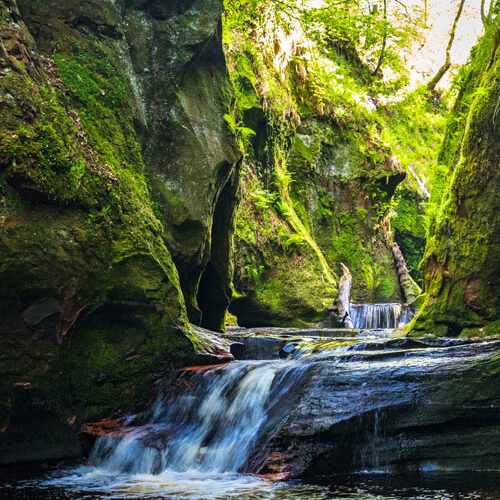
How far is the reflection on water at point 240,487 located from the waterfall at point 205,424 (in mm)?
232

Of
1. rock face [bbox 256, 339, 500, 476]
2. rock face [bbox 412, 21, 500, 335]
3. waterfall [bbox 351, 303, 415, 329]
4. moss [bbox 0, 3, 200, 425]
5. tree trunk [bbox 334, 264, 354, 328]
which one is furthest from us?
waterfall [bbox 351, 303, 415, 329]

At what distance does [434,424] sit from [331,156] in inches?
646

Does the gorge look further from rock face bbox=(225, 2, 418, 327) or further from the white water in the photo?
rock face bbox=(225, 2, 418, 327)

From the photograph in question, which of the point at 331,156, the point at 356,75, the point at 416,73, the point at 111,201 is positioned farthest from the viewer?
the point at 416,73

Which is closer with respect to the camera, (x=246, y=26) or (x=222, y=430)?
(x=222, y=430)

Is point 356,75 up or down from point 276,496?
up

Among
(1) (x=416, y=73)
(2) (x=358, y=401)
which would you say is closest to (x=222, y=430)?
(2) (x=358, y=401)

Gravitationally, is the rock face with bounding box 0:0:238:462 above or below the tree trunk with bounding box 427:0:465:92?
below

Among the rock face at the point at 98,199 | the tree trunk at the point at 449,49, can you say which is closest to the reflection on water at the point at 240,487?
the rock face at the point at 98,199

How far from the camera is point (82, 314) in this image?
6.02 meters

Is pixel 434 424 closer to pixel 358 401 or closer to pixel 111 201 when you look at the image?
pixel 358 401

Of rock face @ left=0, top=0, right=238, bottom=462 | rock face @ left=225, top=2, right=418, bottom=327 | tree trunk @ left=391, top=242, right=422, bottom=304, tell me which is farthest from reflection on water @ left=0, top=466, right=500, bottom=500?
tree trunk @ left=391, top=242, right=422, bottom=304

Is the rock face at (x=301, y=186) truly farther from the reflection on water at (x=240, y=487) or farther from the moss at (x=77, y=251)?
the reflection on water at (x=240, y=487)

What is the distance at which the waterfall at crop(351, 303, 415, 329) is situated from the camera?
49.0ft
